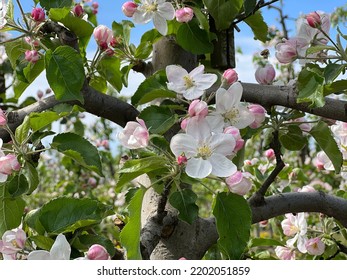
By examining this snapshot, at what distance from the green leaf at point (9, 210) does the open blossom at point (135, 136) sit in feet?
1.02

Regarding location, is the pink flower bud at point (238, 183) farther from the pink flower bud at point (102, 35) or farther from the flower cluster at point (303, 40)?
the pink flower bud at point (102, 35)

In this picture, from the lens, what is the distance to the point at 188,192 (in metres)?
1.19

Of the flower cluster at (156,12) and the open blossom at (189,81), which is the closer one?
the open blossom at (189,81)

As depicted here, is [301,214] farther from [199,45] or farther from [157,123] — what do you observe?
[157,123]

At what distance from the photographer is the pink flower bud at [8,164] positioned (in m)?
1.15

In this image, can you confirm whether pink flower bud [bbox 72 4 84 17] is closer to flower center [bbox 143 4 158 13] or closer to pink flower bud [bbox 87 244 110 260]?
flower center [bbox 143 4 158 13]

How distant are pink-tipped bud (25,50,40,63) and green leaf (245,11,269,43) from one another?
1.89 feet

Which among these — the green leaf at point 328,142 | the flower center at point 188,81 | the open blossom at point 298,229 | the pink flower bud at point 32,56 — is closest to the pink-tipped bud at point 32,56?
the pink flower bud at point 32,56

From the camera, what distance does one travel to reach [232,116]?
114 centimetres

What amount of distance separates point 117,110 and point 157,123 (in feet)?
0.95

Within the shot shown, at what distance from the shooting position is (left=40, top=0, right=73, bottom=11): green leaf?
55.6 inches

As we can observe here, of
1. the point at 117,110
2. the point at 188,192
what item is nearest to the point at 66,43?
the point at 117,110

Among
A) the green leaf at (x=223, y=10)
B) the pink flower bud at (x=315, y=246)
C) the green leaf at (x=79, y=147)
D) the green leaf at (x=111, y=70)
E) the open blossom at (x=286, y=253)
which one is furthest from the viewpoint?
the open blossom at (x=286, y=253)

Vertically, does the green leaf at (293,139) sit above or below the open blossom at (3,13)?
below
